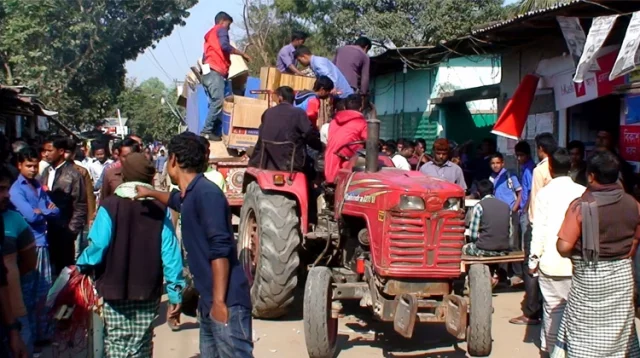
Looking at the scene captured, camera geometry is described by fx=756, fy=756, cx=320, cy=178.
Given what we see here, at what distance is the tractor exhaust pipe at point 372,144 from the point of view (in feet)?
19.7

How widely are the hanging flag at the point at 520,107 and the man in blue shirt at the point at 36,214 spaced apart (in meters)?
6.58

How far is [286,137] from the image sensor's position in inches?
279

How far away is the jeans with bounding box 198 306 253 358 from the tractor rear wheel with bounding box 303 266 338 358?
1.77 metres

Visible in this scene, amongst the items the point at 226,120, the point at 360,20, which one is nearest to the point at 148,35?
the point at 360,20

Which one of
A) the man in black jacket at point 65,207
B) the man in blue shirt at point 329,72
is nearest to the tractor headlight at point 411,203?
the man in blue shirt at point 329,72

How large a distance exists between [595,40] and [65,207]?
5452mm

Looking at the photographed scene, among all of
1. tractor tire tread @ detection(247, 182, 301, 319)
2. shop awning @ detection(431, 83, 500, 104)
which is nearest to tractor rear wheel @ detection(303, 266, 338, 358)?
tractor tire tread @ detection(247, 182, 301, 319)

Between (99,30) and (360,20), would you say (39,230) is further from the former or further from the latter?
(99,30)

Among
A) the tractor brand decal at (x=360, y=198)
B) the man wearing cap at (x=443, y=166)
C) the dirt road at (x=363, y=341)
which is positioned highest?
the man wearing cap at (x=443, y=166)

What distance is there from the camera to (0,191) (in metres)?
4.24

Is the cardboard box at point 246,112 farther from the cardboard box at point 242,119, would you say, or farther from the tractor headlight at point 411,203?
the tractor headlight at point 411,203

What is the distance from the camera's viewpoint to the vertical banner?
8.65 meters

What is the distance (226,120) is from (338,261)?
3.14m

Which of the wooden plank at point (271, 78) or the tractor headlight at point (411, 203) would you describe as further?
the wooden plank at point (271, 78)
